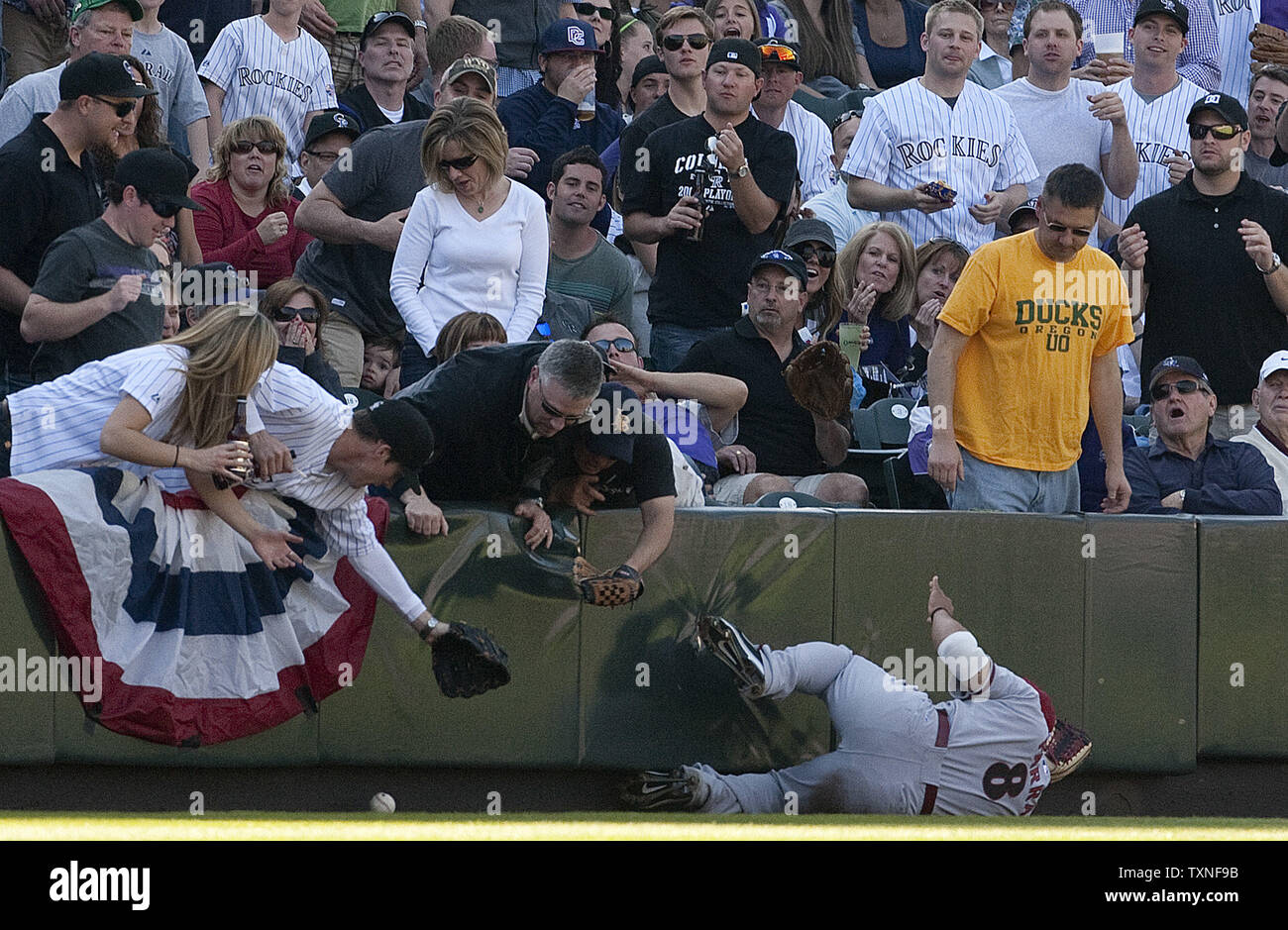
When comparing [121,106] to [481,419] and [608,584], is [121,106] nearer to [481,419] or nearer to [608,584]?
[481,419]

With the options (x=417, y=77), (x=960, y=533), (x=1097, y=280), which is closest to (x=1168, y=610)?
(x=960, y=533)

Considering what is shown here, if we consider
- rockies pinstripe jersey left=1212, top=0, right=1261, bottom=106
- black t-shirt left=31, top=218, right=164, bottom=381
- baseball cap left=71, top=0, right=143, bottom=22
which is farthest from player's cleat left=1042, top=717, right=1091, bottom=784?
rockies pinstripe jersey left=1212, top=0, right=1261, bottom=106

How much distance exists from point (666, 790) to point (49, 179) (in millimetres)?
3538

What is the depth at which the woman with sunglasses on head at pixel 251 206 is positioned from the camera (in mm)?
8438

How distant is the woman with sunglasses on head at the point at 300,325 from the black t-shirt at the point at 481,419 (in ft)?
3.11

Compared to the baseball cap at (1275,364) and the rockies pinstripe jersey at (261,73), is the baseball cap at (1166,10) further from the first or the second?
the rockies pinstripe jersey at (261,73)

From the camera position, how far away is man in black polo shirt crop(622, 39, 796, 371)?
8766mm

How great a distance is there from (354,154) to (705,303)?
6.40ft

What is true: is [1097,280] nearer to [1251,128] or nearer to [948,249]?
[948,249]

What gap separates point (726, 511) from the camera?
22.0 feet

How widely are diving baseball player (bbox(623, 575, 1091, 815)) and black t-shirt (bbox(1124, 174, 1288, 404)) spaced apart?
3.11m

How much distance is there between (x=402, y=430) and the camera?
19.3 ft

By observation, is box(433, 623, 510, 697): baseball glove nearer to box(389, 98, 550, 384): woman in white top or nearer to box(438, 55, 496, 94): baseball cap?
box(389, 98, 550, 384): woman in white top

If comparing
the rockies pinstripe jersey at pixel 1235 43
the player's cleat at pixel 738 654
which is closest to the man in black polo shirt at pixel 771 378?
the player's cleat at pixel 738 654
